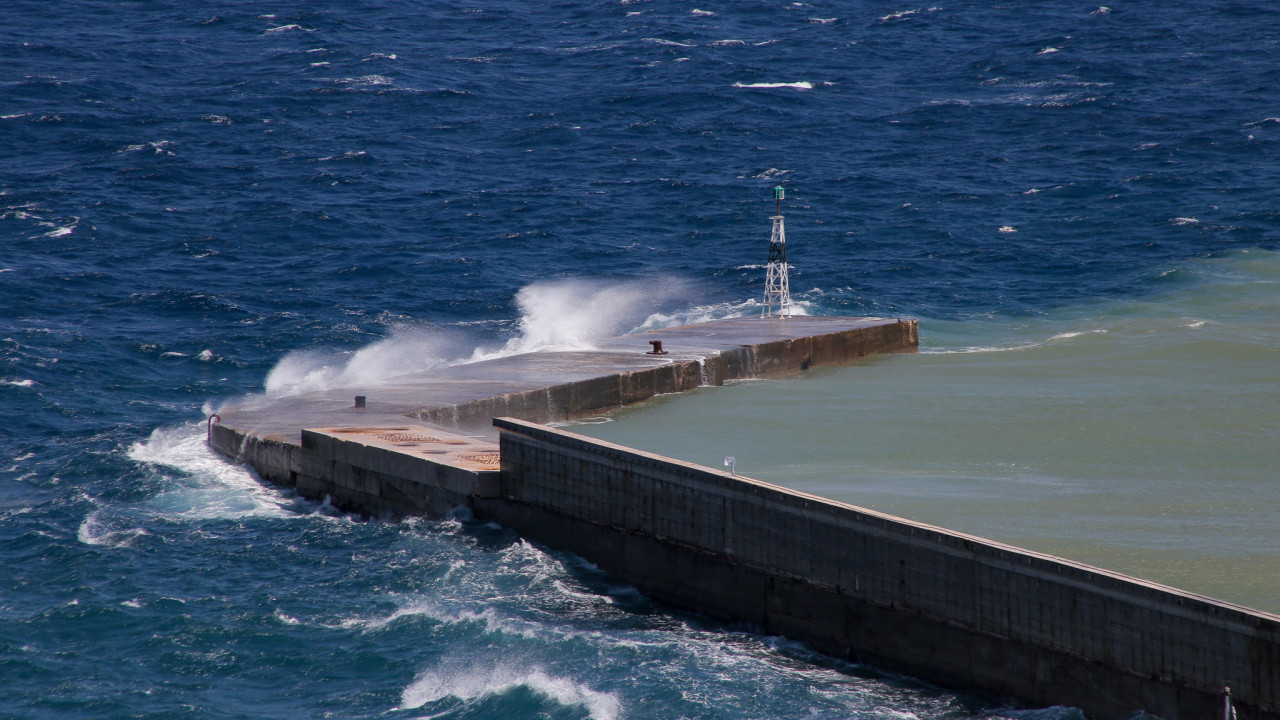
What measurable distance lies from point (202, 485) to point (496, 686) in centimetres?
1058

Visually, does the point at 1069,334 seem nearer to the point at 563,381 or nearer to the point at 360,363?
the point at 563,381

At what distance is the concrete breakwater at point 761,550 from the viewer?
1459 centimetres

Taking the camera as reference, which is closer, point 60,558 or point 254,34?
point 60,558

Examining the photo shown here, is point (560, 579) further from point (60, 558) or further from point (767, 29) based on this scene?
point (767, 29)

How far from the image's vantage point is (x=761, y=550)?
60.5 ft

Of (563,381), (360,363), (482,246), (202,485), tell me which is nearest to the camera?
(202,485)

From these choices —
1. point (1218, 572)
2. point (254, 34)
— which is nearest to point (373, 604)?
point (1218, 572)

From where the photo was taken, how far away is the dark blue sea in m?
17.7

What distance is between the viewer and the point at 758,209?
5416 centimetres

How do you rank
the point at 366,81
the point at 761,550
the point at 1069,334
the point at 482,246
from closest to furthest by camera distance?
1. the point at 761,550
2. the point at 1069,334
3. the point at 482,246
4. the point at 366,81

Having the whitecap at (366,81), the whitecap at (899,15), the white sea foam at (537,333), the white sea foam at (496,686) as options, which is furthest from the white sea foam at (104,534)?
the whitecap at (899,15)

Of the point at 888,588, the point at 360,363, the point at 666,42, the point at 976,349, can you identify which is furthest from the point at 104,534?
the point at 666,42

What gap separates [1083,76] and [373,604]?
62381mm

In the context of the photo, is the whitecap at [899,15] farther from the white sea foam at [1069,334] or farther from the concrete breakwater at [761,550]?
the concrete breakwater at [761,550]
